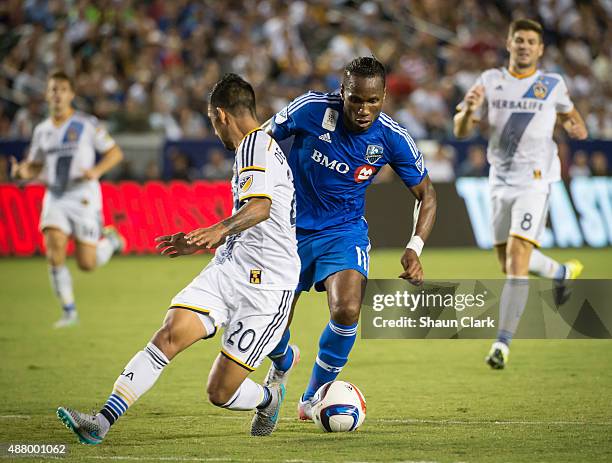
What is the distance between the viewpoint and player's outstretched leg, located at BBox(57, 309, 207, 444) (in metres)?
5.88

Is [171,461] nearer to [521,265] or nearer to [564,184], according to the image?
[521,265]

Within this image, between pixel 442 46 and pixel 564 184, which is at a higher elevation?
pixel 442 46

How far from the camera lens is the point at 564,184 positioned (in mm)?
18797

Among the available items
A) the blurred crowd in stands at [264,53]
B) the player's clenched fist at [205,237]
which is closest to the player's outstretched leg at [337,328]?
the player's clenched fist at [205,237]

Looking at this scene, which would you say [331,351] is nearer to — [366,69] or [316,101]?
[316,101]

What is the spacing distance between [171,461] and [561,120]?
5.60 metres

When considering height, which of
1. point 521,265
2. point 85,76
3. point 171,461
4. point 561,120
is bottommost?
point 171,461

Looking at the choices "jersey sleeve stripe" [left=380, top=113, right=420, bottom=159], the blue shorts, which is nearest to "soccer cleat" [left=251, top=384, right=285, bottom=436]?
the blue shorts

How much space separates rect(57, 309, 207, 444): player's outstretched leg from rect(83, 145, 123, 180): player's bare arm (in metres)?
6.52

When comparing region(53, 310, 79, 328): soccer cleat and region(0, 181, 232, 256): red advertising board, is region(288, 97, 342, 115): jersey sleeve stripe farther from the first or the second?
region(0, 181, 232, 256): red advertising board

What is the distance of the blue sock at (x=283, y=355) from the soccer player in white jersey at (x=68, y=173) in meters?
5.68

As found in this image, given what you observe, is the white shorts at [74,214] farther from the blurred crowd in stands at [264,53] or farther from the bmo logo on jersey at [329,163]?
the blurred crowd in stands at [264,53]

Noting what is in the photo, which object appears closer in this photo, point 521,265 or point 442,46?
point 521,265

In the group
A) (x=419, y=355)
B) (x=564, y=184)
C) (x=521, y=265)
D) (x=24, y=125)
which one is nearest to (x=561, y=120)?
(x=521, y=265)
